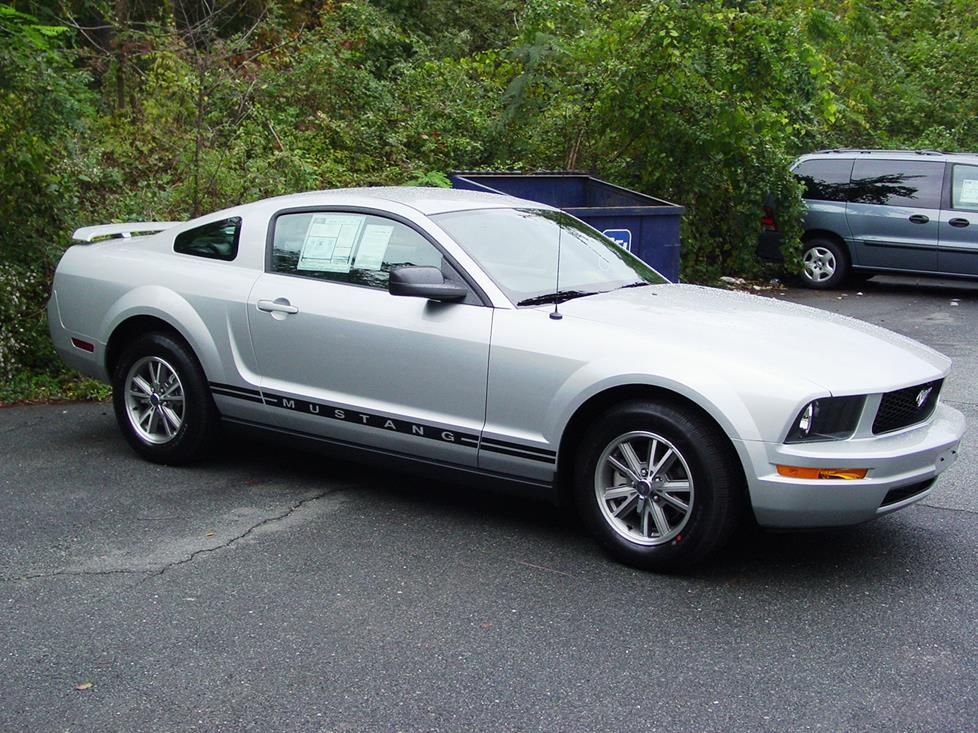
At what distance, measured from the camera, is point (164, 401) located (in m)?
6.48

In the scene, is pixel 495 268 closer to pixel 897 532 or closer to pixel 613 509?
pixel 613 509

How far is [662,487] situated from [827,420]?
728 millimetres

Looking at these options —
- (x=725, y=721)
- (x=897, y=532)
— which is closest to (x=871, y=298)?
(x=897, y=532)

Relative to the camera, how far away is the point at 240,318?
20.0ft

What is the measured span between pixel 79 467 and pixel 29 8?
913cm

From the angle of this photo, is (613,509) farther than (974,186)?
No

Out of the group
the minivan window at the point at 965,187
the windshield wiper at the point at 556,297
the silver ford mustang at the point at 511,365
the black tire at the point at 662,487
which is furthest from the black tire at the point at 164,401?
the minivan window at the point at 965,187

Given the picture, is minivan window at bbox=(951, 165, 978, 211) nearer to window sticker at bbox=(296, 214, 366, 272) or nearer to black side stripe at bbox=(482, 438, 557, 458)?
window sticker at bbox=(296, 214, 366, 272)

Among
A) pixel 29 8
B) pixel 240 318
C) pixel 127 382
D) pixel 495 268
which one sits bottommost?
pixel 127 382

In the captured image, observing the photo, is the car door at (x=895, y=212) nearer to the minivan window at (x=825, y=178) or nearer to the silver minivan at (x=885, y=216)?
the silver minivan at (x=885, y=216)

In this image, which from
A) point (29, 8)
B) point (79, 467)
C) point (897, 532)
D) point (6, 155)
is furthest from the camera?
point (29, 8)

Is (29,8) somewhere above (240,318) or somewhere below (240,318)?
above

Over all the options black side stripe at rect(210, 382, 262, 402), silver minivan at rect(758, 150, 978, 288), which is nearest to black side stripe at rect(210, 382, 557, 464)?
black side stripe at rect(210, 382, 262, 402)

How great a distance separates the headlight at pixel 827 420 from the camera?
4574 mm
